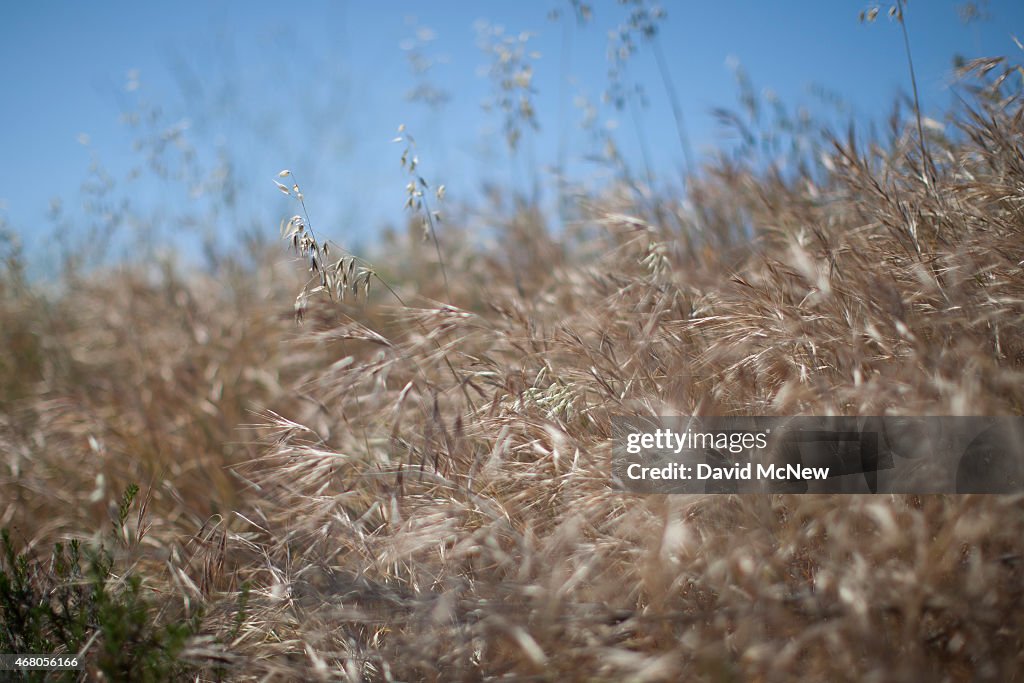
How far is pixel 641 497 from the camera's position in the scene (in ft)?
5.20

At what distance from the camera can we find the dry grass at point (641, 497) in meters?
1.24

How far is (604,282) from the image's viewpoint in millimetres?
2496

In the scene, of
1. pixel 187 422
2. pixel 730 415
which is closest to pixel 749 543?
pixel 730 415

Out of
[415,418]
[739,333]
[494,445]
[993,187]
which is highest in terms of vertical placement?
[993,187]

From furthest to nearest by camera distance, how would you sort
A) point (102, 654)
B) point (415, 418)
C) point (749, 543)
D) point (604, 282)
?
point (604, 282) → point (415, 418) → point (102, 654) → point (749, 543)

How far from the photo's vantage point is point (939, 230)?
185 centimetres

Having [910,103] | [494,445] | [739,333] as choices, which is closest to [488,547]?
[494,445]

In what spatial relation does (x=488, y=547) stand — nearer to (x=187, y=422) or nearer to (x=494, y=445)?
(x=494, y=445)

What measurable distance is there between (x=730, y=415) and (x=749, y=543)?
0.44 m

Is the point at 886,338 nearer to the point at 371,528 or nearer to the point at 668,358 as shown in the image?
the point at 668,358

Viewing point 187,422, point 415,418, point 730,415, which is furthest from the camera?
point 187,422

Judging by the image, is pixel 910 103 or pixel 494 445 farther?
pixel 910 103

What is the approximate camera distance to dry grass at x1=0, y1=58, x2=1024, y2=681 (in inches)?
48.8

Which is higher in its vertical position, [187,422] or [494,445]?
[187,422]
